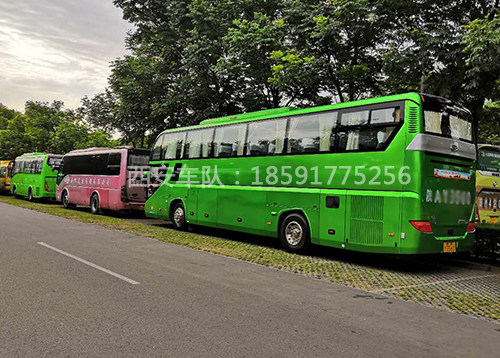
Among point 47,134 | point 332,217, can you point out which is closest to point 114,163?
point 332,217

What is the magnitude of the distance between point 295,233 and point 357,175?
2.43 metres

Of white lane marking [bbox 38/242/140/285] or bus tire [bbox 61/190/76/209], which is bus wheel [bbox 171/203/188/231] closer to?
white lane marking [bbox 38/242/140/285]

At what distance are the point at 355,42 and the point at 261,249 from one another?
8949mm

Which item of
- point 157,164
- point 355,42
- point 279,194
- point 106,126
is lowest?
point 279,194

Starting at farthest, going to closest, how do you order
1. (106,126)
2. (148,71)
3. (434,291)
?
1. (106,126)
2. (148,71)
3. (434,291)

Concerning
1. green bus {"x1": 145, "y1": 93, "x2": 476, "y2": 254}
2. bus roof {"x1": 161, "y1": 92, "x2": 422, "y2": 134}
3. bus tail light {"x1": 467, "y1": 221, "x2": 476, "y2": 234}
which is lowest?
bus tail light {"x1": 467, "y1": 221, "x2": 476, "y2": 234}

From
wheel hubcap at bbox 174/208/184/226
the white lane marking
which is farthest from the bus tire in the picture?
the white lane marking

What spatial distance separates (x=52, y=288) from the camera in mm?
6305

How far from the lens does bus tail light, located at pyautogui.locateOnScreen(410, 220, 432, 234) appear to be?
880 cm

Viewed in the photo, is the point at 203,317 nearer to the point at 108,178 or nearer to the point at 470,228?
the point at 470,228

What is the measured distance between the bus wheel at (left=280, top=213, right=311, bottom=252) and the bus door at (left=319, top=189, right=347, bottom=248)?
526mm

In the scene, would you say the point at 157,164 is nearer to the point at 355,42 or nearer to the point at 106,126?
the point at 355,42

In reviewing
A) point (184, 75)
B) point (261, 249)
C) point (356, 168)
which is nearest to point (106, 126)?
point (184, 75)

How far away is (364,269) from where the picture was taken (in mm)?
9367
